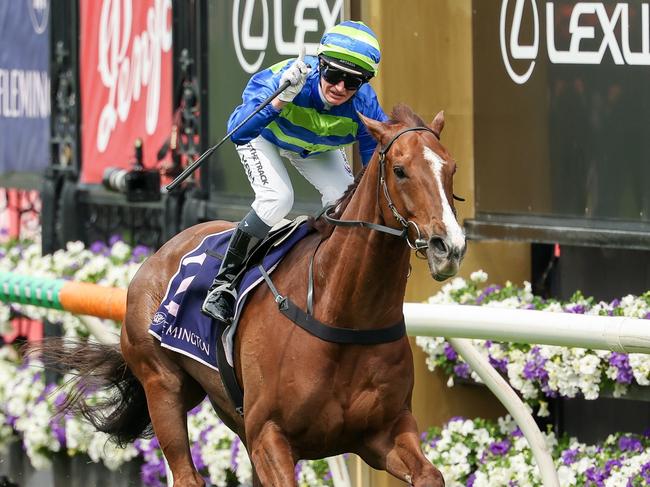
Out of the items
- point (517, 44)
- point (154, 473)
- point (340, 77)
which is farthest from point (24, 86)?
point (340, 77)

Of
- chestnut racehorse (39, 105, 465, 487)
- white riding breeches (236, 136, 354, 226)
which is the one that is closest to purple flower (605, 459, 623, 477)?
chestnut racehorse (39, 105, 465, 487)

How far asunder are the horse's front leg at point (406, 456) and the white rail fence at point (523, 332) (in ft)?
1.42

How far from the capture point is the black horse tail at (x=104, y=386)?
6430 millimetres

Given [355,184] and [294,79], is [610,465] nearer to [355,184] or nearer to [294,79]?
[355,184]

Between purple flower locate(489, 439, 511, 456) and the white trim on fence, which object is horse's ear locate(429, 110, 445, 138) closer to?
the white trim on fence

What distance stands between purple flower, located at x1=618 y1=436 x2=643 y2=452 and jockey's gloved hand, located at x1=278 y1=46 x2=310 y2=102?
6.51 ft

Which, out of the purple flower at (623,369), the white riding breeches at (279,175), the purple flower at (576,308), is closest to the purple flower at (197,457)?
the purple flower at (576,308)

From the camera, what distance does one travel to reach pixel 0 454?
8781 millimetres

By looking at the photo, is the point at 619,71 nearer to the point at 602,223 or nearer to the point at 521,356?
the point at 602,223

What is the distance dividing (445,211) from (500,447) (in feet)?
7.36

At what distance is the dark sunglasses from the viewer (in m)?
4.95

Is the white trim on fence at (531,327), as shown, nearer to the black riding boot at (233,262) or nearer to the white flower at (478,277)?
the black riding boot at (233,262)

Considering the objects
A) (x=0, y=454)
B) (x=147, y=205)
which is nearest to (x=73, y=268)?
(x=147, y=205)

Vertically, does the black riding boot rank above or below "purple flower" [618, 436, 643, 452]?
above
